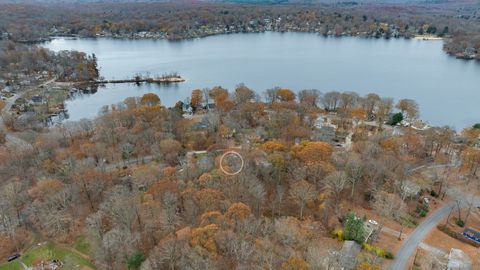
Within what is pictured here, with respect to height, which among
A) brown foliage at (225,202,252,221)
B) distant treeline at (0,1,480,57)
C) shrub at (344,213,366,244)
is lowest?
shrub at (344,213,366,244)

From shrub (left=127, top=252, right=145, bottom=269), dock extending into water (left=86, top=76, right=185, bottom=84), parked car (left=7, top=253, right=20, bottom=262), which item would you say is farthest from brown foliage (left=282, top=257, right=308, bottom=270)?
dock extending into water (left=86, top=76, right=185, bottom=84)

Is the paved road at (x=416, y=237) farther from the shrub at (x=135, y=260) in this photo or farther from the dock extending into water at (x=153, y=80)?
the dock extending into water at (x=153, y=80)

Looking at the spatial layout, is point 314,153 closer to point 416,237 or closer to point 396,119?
point 416,237

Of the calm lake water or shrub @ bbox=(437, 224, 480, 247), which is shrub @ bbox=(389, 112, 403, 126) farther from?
shrub @ bbox=(437, 224, 480, 247)

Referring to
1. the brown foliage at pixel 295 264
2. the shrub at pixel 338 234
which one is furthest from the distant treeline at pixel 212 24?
the brown foliage at pixel 295 264

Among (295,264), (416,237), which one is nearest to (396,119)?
(416,237)

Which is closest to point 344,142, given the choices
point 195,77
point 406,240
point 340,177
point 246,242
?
point 340,177
